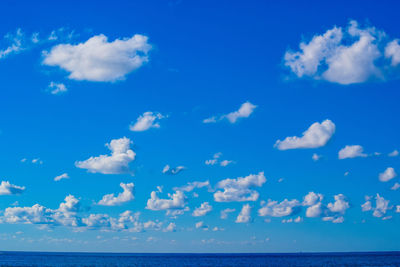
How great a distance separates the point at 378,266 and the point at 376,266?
2.45 ft

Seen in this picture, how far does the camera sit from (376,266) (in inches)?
5655

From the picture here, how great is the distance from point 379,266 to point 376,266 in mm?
1025

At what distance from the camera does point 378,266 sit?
144 meters

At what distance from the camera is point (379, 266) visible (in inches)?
5655

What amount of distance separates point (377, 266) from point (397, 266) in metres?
6.25

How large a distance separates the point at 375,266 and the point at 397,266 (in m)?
6.89

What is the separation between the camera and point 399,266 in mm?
141625

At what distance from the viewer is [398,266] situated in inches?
5571

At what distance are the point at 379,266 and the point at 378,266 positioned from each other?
317 millimetres

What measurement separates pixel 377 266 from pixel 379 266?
25.4 inches

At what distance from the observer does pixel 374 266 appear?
144m

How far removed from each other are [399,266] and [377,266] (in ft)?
22.6

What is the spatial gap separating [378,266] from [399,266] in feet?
21.5
